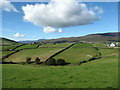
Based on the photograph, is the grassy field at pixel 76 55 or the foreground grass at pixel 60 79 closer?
the foreground grass at pixel 60 79

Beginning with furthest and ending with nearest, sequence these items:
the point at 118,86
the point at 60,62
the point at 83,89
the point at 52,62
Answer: the point at 60,62 < the point at 52,62 < the point at 118,86 < the point at 83,89

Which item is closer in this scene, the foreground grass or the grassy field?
the foreground grass

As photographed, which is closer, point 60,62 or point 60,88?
point 60,88

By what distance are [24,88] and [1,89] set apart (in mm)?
1952

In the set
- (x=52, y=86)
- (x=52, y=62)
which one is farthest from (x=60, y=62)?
(x=52, y=86)

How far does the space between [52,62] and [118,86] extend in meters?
29.6

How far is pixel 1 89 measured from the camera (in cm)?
1155

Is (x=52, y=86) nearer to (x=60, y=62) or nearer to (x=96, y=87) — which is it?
(x=96, y=87)

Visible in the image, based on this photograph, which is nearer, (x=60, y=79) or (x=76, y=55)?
(x=60, y=79)

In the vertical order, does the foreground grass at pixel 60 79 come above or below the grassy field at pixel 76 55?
above

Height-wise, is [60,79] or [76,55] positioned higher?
[60,79]

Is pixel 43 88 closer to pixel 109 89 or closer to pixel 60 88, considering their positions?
pixel 60 88

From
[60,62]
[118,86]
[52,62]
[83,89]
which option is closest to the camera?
[83,89]

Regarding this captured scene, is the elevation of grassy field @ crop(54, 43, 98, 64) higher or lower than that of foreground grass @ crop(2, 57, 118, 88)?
lower
